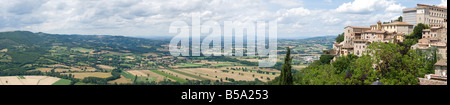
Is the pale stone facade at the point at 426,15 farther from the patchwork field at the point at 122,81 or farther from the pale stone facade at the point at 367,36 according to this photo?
the patchwork field at the point at 122,81

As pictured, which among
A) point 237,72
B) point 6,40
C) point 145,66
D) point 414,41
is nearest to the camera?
point 414,41

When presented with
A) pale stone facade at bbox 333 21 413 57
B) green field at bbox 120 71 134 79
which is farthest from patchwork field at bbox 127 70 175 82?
pale stone facade at bbox 333 21 413 57

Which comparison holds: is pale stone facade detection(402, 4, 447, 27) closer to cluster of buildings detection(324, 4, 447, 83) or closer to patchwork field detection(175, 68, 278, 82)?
cluster of buildings detection(324, 4, 447, 83)

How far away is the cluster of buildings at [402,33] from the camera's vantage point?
111 feet

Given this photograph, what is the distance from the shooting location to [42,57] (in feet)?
308

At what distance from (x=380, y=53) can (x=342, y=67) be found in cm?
615

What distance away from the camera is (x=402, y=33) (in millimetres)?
38719

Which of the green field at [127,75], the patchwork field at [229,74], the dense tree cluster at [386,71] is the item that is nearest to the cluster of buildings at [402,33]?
the dense tree cluster at [386,71]

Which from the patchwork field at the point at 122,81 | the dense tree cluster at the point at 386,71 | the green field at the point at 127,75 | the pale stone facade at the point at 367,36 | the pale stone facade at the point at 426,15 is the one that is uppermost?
the pale stone facade at the point at 426,15

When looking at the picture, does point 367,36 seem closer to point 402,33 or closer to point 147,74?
point 402,33

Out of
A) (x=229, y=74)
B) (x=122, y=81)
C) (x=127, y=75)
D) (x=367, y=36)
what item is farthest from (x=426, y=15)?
(x=127, y=75)
